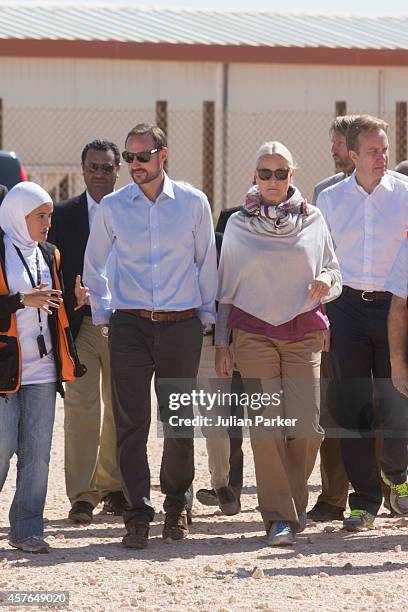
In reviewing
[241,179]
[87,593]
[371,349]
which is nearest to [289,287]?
[371,349]

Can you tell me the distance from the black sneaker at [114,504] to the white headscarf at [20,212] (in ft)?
5.96

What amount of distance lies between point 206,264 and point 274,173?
1.90 feet

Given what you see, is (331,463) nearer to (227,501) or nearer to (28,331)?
(227,501)

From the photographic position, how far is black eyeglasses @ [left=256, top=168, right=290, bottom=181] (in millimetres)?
7215

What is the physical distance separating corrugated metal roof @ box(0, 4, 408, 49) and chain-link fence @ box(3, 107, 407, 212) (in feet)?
4.24

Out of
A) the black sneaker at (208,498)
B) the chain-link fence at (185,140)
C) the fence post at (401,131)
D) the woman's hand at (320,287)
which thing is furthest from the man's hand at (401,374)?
the chain-link fence at (185,140)

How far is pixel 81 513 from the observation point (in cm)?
807

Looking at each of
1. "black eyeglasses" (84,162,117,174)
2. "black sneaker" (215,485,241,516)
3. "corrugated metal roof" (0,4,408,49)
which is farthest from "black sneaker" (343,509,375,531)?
"corrugated metal roof" (0,4,408,49)

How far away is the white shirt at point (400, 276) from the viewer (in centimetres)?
686

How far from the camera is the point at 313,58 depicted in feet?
64.8

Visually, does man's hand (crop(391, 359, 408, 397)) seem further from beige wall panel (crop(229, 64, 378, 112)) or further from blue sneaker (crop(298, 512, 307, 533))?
beige wall panel (crop(229, 64, 378, 112))

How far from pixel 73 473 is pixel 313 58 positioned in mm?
12393

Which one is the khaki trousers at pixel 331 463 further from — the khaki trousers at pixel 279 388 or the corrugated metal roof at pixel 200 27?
the corrugated metal roof at pixel 200 27

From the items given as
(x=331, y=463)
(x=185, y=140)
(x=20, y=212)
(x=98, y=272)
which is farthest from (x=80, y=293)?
(x=185, y=140)
